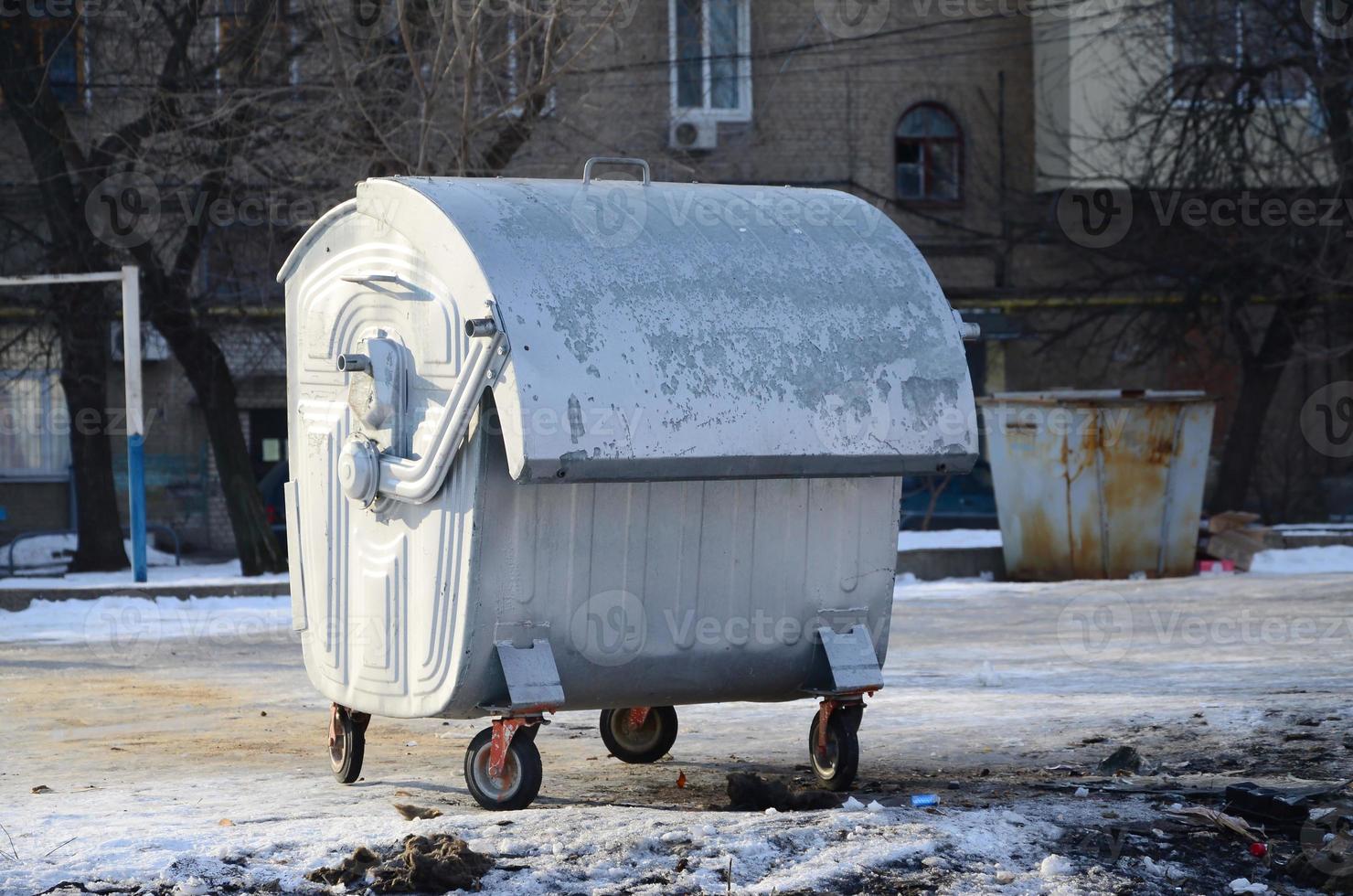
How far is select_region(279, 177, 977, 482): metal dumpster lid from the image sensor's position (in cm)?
494

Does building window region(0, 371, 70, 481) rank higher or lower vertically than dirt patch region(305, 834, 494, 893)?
higher

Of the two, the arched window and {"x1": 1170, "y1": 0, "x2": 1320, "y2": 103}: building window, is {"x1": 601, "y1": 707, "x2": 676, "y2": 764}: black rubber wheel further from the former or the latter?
the arched window

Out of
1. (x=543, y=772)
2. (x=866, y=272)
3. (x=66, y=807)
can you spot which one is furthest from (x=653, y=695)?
(x=66, y=807)

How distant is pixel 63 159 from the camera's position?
1526 cm

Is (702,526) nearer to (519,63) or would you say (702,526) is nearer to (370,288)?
(370,288)

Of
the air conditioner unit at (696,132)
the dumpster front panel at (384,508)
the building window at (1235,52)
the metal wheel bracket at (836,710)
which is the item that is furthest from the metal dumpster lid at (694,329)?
the air conditioner unit at (696,132)

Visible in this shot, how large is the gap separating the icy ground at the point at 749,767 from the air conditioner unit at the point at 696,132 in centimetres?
1038

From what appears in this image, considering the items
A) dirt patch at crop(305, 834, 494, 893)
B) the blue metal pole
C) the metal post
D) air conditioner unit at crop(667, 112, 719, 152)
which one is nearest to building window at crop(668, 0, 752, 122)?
air conditioner unit at crop(667, 112, 719, 152)

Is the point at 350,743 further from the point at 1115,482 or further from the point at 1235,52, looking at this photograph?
the point at 1235,52

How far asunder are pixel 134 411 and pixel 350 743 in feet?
24.2

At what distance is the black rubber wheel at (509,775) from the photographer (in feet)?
17.1

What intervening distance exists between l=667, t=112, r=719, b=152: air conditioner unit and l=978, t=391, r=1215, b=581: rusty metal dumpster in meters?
7.17

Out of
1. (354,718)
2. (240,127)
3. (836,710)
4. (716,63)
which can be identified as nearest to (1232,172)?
(716,63)

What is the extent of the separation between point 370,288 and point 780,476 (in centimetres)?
143
